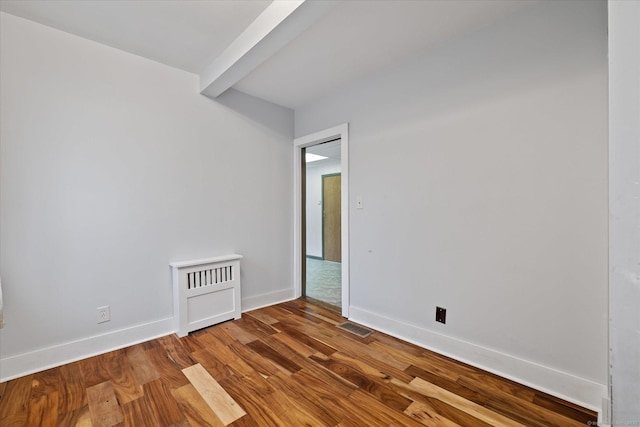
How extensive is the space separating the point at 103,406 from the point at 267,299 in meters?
1.75

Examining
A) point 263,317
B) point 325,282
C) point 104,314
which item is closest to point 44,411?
point 104,314

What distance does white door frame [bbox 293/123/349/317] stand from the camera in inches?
A: 112

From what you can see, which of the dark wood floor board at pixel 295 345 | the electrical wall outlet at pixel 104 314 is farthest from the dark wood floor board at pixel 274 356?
the electrical wall outlet at pixel 104 314

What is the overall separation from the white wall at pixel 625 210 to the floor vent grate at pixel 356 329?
231 centimetres

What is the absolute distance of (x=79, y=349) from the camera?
2092 millimetres

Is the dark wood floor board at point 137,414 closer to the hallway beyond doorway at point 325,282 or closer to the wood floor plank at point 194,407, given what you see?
the wood floor plank at point 194,407

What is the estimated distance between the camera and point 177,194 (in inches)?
101

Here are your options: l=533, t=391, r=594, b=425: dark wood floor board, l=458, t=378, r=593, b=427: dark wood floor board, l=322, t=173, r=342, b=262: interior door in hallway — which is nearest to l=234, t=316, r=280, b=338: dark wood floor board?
l=458, t=378, r=593, b=427: dark wood floor board

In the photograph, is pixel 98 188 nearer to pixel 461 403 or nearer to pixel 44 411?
pixel 44 411

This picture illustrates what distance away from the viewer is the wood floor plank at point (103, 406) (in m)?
1.49

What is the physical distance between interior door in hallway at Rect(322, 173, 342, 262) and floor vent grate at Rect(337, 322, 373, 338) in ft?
11.0

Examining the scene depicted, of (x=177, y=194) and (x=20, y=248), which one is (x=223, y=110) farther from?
(x=20, y=248)

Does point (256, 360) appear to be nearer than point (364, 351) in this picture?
Yes

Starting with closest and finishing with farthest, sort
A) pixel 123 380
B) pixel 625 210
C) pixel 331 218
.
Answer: pixel 625 210 < pixel 123 380 < pixel 331 218
